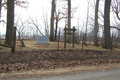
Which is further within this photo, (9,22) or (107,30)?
(107,30)

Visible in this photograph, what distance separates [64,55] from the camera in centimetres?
918

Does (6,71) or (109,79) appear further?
(6,71)

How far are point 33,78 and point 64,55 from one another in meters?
4.98

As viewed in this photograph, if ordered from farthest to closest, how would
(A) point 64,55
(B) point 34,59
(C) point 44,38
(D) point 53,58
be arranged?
1. (C) point 44,38
2. (A) point 64,55
3. (D) point 53,58
4. (B) point 34,59

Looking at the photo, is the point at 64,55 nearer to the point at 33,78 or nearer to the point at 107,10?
the point at 33,78

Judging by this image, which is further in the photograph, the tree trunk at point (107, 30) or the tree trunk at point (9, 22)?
the tree trunk at point (107, 30)

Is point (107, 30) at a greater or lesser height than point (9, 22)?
lesser

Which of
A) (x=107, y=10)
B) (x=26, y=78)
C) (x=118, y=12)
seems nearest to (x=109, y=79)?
(x=26, y=78)

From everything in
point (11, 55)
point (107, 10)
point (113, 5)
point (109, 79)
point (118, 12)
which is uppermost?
point (113, 5)

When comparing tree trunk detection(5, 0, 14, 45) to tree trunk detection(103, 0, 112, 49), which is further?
tree trunk detection(103, 0, 112, 49)

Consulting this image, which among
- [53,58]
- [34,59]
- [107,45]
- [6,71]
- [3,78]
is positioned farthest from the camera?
[107,45]

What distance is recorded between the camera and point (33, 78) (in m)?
4.46

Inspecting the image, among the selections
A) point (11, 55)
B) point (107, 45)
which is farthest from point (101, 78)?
point (107, 45)

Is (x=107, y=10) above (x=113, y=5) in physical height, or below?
below
